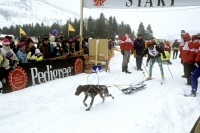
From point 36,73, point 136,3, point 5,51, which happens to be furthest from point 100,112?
point 136,3

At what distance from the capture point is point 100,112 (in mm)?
5656

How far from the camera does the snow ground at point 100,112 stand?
4.71 m

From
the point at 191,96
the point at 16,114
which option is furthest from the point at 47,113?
the point at 191,96

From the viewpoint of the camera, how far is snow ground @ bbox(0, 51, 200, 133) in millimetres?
4715

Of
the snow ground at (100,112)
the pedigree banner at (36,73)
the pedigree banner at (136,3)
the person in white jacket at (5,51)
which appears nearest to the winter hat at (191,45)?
the snow ground at (100,112)

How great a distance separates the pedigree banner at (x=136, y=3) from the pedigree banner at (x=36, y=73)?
3.31m

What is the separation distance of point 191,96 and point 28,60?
6.03 meters

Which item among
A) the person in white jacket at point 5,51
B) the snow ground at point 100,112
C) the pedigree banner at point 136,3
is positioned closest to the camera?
the snow ground at point 100,112

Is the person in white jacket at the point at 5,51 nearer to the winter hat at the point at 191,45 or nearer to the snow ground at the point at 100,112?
the snow ground at the point at 100,112

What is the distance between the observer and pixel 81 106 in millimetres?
6180

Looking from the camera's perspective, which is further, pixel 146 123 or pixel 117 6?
pixel 117 6

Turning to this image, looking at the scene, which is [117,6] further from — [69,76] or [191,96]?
[191,96]

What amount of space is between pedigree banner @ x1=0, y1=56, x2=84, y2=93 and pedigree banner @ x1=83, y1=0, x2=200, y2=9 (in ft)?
10.8

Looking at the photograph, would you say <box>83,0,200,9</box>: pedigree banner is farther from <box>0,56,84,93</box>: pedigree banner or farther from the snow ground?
the snow ground
